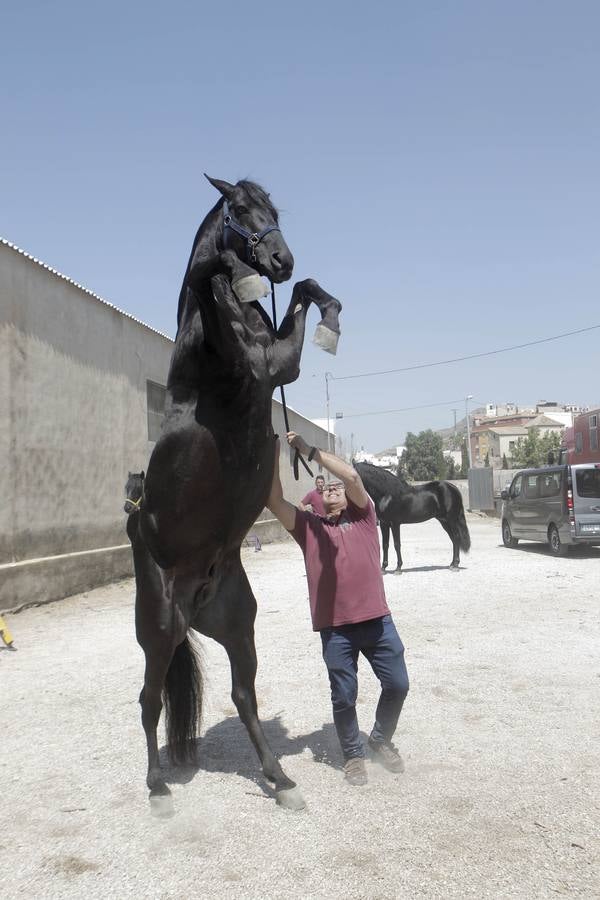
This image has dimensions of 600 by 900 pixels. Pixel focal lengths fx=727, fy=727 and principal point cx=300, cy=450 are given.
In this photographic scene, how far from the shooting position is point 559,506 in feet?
50.6

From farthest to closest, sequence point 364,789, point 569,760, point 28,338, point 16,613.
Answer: point 28,338 → point 16,613 → point 569,760 → point 364,789

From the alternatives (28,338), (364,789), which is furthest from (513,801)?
(28,338)

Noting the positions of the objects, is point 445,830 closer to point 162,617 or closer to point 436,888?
point 436,888

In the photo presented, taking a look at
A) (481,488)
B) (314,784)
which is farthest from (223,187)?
(481,488)

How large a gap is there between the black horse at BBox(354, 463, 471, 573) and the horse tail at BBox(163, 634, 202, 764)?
926 centimetres

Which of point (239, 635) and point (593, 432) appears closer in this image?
point (239, 635)

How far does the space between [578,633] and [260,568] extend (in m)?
8.63

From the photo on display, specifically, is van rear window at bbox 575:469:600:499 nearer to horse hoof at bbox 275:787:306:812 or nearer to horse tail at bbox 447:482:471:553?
horse tail at bbox 447:482:471:553

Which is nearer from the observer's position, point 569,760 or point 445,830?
point 445,830

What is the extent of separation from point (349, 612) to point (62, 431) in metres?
7.96

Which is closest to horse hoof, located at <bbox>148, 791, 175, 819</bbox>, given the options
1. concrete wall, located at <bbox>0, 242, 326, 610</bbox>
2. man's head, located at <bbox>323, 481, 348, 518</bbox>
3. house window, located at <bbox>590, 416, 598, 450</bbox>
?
man's head, located at <bbox>323, 481, 348, 518</bbox>

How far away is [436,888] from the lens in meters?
2.68

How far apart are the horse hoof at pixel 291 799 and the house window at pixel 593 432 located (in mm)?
21723

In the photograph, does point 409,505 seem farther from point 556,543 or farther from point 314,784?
point 314,784
